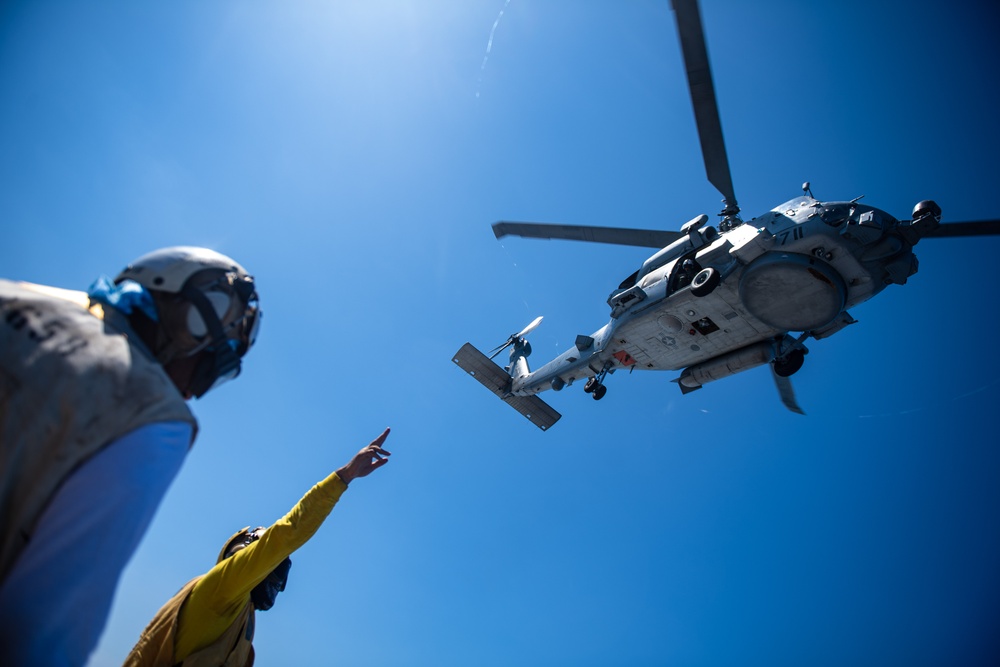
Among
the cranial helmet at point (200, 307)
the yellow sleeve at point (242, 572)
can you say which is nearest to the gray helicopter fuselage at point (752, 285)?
the yellow sleeve at point (242, 572)

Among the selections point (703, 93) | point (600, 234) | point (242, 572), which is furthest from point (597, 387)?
point (242, 572)

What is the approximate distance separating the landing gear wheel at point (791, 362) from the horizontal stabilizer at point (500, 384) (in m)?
7.01

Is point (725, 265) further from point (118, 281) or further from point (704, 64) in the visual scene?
point (118, 281)

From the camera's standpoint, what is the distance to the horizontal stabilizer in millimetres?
15156

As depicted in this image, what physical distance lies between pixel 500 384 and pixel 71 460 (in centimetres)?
1420

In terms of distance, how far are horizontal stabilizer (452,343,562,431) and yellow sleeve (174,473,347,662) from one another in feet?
38.8

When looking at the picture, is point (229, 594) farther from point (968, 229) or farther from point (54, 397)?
point (968, 229)

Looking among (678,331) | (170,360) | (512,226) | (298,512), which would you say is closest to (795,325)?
(678,331)

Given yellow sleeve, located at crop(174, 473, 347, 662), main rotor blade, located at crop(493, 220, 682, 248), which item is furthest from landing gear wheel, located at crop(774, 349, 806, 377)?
yellow sleeve, located at crop(174, 473, 347, 662)

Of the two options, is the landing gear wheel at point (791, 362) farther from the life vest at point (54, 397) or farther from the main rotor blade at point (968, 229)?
the life vest at point (54, 397)

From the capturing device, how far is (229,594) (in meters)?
3.20

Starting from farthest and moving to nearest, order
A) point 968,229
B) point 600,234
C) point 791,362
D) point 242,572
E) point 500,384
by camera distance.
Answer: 1. point 500,384
2. point 600,234
3. point 791,362
4. point 968,229
5. point 242,572

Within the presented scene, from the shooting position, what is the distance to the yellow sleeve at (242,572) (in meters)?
3.06

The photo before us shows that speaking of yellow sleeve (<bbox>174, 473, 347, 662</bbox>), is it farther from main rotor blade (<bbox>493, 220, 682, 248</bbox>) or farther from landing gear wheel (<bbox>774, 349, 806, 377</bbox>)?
landing gear wheel (<bbox>774, 349, 806, 377</bbox>)
